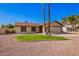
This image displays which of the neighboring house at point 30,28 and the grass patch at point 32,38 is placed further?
the neighboring house at point 30,28

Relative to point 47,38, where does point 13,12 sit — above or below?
above

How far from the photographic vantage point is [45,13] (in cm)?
751

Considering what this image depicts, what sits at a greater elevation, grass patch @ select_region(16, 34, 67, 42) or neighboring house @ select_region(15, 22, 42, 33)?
neighboring house @ select_region(15, 22, 42, 33)

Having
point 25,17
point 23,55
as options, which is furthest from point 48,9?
point 23,55

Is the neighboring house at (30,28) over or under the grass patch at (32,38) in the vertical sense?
over

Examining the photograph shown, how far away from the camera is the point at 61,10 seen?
6.92 m

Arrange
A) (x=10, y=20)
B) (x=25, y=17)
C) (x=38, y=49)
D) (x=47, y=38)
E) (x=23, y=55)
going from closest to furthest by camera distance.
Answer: (x=23, y=55) < (x=38, y=49) < (x=25, y=17) < (x=10, y=20) < (x=47, y=38)

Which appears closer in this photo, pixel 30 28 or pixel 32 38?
pixel 32 38

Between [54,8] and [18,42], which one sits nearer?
[54,8]

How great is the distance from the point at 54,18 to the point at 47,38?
1570mm

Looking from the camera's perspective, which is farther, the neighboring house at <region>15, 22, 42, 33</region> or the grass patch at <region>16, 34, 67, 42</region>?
the neighboring house at <region>15, 22, 42, 33</region>

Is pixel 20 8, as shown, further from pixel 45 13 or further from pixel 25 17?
pixel 45 13

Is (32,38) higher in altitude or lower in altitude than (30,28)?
lower

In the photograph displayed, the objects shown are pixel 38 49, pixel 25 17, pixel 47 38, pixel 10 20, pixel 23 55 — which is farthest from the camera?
pixel 47 38
